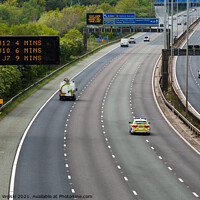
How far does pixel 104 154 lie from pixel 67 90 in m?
32.4

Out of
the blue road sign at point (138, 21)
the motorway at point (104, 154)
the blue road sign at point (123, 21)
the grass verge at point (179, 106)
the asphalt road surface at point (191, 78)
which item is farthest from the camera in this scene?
the blue road sign at point (123, 21)

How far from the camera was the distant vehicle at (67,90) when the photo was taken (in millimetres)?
81613

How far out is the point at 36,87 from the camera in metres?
94.9

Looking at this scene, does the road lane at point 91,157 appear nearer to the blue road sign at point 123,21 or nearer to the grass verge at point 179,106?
the grass verge at point 179,106

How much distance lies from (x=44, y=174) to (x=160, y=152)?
1265cm

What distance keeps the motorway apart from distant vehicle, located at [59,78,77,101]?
165cm

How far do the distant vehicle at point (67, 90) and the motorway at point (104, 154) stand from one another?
64.8 inches

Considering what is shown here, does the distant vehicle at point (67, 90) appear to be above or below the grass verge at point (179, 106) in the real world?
above

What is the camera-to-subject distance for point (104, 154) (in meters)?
50.7

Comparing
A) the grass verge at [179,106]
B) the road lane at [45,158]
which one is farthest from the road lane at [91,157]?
the grass verge at [179,106]

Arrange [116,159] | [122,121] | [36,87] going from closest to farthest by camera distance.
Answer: [116,159] → [122,121] → [36,87]

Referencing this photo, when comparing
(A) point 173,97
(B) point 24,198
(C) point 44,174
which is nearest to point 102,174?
(C) point 44,174

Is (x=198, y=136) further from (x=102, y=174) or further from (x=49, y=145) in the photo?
(x=102, y=174)

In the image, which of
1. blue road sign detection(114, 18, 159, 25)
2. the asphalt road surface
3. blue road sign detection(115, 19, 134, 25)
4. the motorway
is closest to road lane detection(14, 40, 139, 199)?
the motorway
